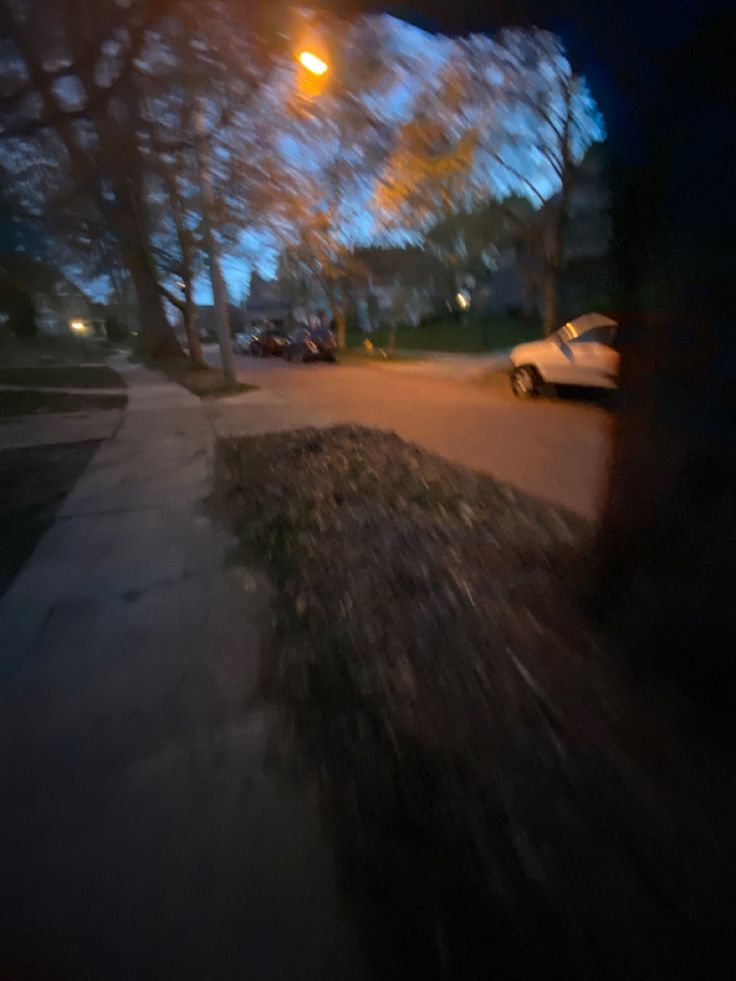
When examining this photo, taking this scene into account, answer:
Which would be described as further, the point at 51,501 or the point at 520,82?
the point at 520,82

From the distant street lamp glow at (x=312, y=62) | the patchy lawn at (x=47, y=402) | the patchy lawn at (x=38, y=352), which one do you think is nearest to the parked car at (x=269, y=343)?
the patchy lawn at (x=38, y=352)

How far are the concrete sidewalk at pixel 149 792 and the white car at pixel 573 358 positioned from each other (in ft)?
26.3

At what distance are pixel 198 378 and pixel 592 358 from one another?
12.9m

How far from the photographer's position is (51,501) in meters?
6.85

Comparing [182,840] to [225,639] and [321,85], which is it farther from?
[321,85]

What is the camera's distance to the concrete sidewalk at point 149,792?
82.7 inches

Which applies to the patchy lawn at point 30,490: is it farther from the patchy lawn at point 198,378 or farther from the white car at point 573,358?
the white car at point 573,358

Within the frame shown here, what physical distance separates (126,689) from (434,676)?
1649mm

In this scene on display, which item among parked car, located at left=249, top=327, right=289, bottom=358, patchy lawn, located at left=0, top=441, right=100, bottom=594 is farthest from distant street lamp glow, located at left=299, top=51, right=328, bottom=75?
parked car, located at left=249, top=327, right=289, bottom=358

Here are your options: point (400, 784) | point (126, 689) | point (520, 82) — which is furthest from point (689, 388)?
point (520, 82)

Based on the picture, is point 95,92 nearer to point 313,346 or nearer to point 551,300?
point 551,300

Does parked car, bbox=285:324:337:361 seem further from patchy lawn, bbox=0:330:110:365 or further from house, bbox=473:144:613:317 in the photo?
patchy lawn, bbox=0:330:110:365

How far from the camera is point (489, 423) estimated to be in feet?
33.7

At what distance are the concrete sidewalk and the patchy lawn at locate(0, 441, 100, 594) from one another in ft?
1.62
